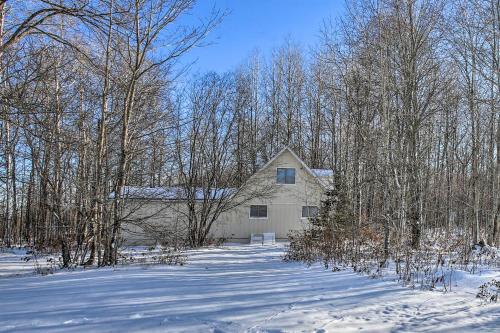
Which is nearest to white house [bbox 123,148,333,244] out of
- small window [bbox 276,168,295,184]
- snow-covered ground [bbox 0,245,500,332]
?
small window [bbox 276,168,295,184]

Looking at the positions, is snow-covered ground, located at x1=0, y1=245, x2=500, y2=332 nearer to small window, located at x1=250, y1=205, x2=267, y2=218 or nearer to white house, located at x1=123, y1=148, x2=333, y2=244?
white house, located at x1=123, y1=148, x2=333, y2=244

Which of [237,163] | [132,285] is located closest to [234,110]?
[237,163]

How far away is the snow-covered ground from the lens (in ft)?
16.9

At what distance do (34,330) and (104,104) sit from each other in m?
8.43

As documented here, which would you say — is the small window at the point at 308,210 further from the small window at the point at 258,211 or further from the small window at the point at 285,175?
the small window at the point at 258,211

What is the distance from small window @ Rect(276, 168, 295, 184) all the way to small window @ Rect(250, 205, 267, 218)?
187cm

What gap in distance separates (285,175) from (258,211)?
2751 millimetres

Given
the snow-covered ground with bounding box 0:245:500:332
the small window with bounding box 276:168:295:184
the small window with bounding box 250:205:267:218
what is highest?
the small window with bounding box 276:168:295:184

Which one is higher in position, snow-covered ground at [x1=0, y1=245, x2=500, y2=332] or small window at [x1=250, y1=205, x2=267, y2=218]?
small window at [x1=250, y1=205, x2=267, y2=218]

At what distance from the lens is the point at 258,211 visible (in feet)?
87.0

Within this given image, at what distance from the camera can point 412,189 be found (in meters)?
14.3

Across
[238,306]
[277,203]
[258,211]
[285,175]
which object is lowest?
→ [238,306]

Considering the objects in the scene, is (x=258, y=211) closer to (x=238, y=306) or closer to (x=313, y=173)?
(x=313, y=173)

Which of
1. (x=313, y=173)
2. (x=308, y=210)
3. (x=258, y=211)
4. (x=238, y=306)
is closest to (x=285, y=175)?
(x=313, y=173)
